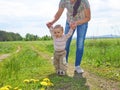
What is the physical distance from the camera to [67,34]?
8.47 m

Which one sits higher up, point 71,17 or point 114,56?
point 71,17

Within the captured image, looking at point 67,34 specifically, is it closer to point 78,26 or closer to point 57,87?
point 78,26

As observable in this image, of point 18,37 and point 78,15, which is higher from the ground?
point 78,15

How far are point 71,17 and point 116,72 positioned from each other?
5.68ft

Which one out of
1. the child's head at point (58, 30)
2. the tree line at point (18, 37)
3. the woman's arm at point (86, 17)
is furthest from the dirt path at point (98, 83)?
the tree line at point (18, 37)

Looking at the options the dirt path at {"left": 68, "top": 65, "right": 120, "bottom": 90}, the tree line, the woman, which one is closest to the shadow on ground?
the dirt path at {"left": 68, "top": 65, "right": 120, "bottom": 90}

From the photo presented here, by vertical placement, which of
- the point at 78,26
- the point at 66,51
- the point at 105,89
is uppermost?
the point at 78,26

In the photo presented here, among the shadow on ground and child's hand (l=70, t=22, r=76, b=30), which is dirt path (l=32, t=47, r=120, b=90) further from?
child's hand (l=70, t=22, r=76, b=30)

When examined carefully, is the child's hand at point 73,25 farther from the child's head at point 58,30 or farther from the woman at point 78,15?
the child's head at point 58,30

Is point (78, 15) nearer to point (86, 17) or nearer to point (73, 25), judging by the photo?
point (86, 17)

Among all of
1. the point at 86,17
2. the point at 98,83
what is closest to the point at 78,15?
the point at 86,17

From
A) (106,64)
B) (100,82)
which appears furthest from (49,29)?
(106,64)

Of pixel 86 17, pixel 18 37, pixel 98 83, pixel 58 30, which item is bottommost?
pixel 18 37

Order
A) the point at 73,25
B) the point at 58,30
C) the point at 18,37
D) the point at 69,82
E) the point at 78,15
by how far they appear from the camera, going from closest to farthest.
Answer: the point at 69,82 → the point at 58,30 → the point at 73,25 → the point at 78,15 → the point at 18,37
